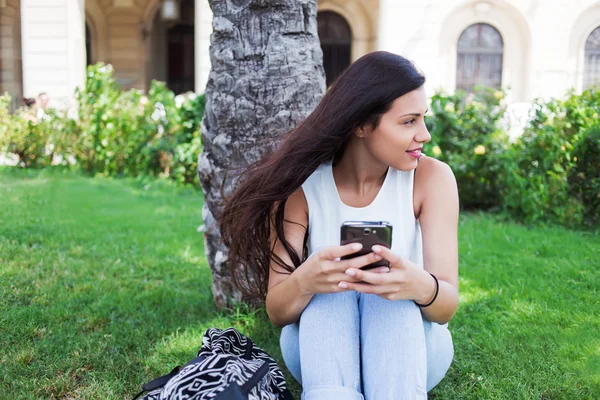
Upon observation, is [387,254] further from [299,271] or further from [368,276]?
[299,271]

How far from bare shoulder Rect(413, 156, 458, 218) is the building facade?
9.03 m

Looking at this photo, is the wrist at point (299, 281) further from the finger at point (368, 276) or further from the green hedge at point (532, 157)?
the green hedge at point (532, 157)

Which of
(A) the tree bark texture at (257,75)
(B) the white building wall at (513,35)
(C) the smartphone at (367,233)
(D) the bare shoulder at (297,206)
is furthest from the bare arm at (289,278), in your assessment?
(B) the white building wall at (513,35)

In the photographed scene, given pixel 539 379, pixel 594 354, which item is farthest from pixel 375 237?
pixel 594 354

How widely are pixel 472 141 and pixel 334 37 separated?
928cm

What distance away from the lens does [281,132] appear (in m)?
2.95

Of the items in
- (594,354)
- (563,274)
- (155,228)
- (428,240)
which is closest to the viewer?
(428,240)

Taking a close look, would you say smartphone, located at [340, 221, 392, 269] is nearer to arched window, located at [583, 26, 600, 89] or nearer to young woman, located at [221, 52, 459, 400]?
young woman, located at [221, 52, 459, 400]

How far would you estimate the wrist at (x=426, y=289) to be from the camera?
1961 mm

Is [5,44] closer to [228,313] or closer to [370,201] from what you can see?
[228,313]

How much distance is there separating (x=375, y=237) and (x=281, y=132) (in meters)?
1.21

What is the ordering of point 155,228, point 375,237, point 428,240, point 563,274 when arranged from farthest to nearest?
point 155,228 < point 563,274 < point 428,240 < point 375,237

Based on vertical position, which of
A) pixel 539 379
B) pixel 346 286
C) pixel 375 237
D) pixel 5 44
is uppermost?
pixel 5 44

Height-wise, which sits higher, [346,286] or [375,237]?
[375,237]
